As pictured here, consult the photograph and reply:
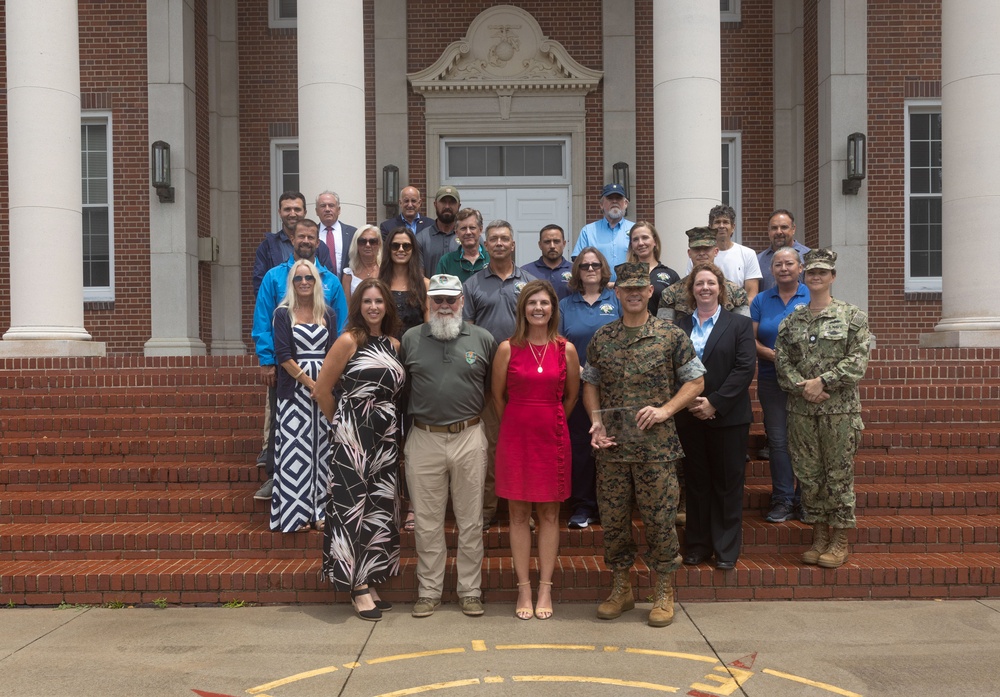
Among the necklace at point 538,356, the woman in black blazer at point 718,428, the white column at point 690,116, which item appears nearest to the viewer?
the necklace at point 538,356

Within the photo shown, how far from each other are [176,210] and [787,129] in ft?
31.1

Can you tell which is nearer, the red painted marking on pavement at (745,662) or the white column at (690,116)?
the red painted marking on pavement at (745,662)

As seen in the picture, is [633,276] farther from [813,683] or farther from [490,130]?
[490,130]

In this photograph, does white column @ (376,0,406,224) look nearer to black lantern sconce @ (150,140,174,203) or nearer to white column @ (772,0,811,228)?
black lantern sconce @ (150,140,174,203)

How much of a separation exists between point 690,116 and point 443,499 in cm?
547

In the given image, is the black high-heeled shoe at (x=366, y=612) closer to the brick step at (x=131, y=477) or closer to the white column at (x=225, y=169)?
the brick step at (x=131, y=477)

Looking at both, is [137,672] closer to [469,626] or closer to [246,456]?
Result: [469,626]

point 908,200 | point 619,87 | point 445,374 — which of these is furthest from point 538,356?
point 908,200

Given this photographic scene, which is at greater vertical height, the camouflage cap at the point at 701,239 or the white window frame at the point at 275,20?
the white window frame at the point at 275,20

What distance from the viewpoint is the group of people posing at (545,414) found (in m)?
5.17

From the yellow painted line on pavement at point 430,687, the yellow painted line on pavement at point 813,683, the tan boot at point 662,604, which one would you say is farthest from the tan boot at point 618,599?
the yellow painted line on pavement at point 430,687

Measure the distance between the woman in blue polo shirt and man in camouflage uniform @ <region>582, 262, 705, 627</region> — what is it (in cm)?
84

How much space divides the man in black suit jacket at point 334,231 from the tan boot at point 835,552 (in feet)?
14.7

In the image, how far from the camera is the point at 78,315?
10.1m
